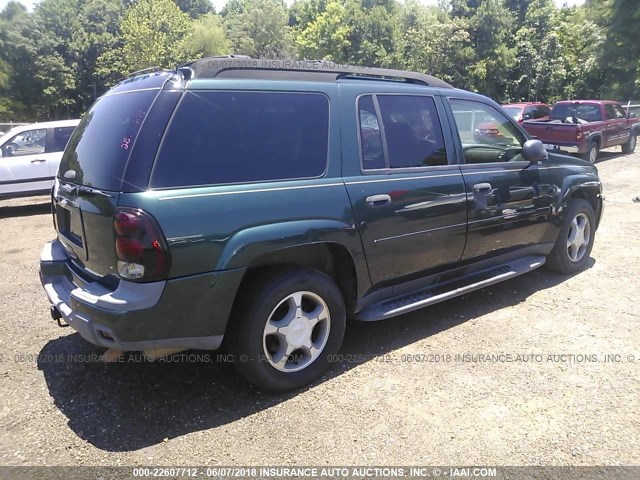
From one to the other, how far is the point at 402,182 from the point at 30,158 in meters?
8.68

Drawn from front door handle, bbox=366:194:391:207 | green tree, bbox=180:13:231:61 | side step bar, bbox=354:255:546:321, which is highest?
green tree, bbox=180:13:231:61

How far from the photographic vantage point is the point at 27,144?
9734 millimetres

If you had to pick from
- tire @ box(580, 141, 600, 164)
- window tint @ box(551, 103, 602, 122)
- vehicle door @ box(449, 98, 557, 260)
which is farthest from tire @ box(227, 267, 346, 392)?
window tint @ box(551, 103, 602, 122)

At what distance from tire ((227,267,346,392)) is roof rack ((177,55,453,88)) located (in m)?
1.22

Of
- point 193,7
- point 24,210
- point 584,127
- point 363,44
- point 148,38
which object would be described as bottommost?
point 24,210

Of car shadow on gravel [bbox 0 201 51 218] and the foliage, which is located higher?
the foliage

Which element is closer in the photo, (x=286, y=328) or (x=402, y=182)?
(x=286, y=328)

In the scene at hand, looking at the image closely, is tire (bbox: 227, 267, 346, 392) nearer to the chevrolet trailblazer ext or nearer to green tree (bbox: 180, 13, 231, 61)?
the chevrolet trailblazer ext

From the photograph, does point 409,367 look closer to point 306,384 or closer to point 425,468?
point 306,384

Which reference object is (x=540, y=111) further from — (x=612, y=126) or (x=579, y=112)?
(x=612, y=126)

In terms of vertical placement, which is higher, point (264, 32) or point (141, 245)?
point (264, 32)

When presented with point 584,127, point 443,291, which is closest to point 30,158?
point 443,291

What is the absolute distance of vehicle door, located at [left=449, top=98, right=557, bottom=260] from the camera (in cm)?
402

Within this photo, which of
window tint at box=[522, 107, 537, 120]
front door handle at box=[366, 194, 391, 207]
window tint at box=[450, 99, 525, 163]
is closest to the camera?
front door handle at box=[366, 194, 391, 207]
